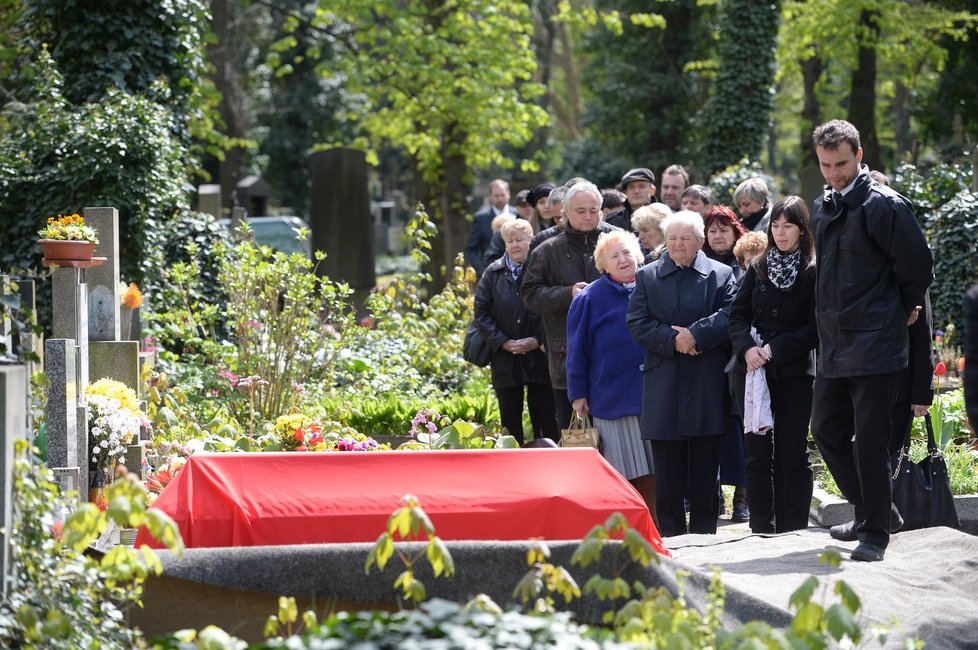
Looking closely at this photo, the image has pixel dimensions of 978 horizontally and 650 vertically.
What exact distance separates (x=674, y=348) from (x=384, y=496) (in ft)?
7.91

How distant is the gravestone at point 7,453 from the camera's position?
362 cm

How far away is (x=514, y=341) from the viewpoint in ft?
29.2

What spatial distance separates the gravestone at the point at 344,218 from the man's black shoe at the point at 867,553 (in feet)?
37.0

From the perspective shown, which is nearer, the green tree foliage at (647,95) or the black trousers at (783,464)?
the black trousers at (783,464)

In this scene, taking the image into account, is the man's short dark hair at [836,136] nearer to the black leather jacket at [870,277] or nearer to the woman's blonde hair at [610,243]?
the black leather jacket at [870,277]

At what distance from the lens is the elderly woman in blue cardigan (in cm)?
741

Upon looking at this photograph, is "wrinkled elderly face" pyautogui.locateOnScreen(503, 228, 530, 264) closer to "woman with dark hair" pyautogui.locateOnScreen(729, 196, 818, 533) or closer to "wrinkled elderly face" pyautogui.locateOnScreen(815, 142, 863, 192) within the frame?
"woman with dark hair" pyautogui.locateOnScreen(729, 196, 818, 533)

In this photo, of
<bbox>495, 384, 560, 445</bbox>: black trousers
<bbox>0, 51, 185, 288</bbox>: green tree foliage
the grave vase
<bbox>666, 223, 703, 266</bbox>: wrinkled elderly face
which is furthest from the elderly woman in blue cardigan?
<bbox>0, 51, 185, 288</bbox>: green tree foliage

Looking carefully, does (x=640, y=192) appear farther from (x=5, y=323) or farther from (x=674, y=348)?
(x=5, y=323)

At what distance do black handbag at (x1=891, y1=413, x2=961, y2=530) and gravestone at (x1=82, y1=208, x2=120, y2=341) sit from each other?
484 centimetres

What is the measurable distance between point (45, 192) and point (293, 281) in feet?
11.1

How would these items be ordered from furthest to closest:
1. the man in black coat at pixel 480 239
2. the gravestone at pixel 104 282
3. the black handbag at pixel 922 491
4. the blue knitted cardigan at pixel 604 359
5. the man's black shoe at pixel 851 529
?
the man in black coat at pixel 480 239 → the gravestone at pixel 104 282 → the blue knitted cardigan at pixel 604 359 → the black handbag at pixel 922 491 → the man's black shoe at pixel 851 529

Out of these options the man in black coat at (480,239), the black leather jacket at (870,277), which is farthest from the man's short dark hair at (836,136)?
the man in black coat at (480,239)

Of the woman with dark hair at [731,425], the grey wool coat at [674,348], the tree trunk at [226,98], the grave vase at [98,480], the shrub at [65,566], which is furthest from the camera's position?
the tree trunk at [226,98]
